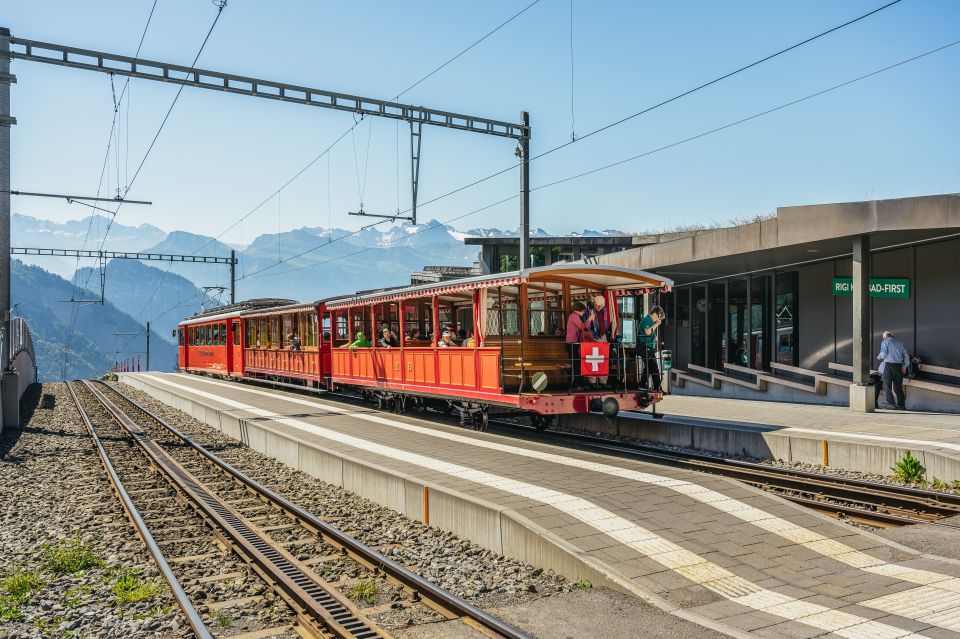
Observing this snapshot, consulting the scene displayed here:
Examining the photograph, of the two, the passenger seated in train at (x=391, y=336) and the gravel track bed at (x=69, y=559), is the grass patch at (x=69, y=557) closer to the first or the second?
the gravel track bed at (x=69, y=559)

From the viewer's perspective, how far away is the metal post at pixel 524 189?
16.5 m

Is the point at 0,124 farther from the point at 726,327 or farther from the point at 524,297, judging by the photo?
the point at 726,327

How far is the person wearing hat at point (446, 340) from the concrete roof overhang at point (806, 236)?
7.48 m

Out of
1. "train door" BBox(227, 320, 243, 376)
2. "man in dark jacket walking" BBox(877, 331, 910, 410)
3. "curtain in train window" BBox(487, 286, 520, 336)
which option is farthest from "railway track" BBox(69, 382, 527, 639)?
"train door" BBox(227, 320, 243, 376)

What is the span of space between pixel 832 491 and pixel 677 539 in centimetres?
394

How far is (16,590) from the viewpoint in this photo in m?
6.36

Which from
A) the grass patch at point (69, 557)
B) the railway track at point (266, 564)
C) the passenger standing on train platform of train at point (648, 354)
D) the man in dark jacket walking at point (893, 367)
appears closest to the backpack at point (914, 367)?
the man in dark jacket walking at point (893, 367)

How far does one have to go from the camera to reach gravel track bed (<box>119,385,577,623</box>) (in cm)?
590

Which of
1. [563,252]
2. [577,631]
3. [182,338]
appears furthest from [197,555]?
[182,338]

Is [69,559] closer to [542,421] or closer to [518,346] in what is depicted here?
[518,346]

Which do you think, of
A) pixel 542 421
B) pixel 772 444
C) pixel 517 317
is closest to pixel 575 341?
pixel 517 317

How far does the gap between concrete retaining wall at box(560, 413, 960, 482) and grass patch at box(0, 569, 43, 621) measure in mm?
9599

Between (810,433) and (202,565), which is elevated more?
(810,433)

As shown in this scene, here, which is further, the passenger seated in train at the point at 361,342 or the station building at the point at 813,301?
the passenger seated in train at the point at 361,342
